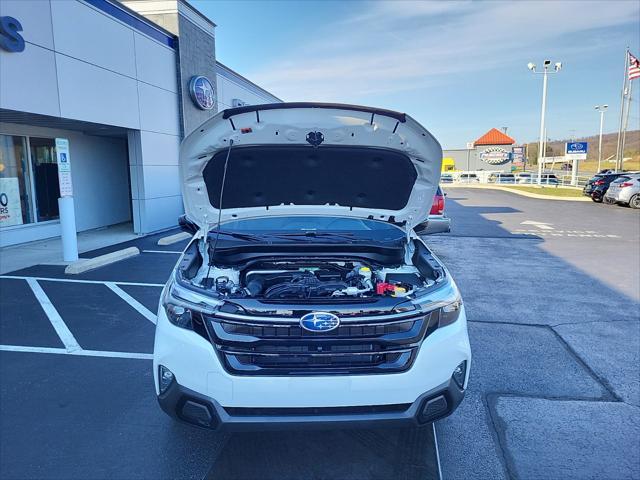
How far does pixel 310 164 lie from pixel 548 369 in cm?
278

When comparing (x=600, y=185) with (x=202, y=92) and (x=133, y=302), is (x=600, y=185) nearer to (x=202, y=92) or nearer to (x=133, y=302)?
(x=202, y=92)

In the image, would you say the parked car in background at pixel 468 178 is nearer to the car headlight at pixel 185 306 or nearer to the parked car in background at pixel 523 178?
the parked car in background at pixel 523 178

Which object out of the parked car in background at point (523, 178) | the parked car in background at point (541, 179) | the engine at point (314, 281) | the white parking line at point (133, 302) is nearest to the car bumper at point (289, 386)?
the engine at point (314, 281)

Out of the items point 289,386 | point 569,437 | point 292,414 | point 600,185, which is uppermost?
point 600,185

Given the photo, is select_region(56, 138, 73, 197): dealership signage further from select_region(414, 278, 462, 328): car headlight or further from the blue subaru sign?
the blue subaru sign

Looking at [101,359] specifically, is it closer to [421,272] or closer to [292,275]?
[292,275]

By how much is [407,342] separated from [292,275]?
1131mm

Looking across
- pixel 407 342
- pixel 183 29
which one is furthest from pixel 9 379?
pixel 183 29

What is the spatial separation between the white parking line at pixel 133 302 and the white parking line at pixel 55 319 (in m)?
0.78

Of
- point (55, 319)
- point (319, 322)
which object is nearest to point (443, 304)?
point (319, 322)

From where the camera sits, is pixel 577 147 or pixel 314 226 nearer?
pixel 314 226

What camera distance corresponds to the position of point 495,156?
5566cm

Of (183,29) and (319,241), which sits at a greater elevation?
(183,29)

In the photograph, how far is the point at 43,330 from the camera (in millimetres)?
4586
